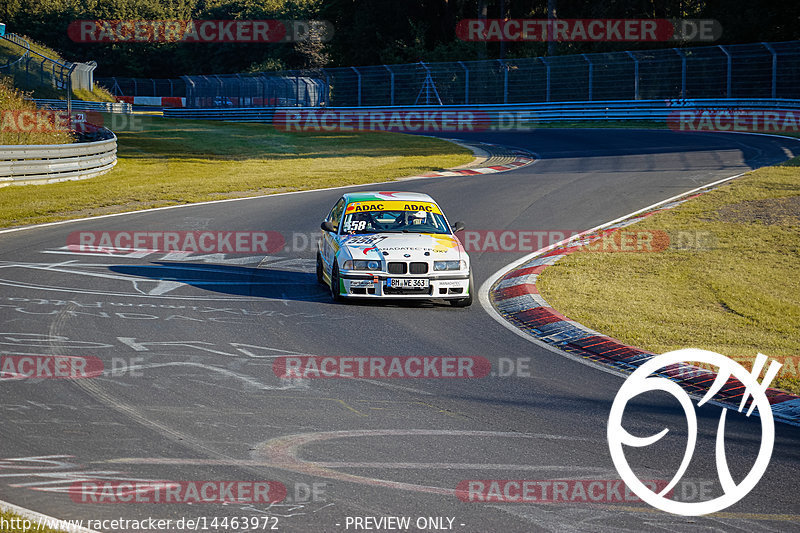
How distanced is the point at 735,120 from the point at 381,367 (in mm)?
32771

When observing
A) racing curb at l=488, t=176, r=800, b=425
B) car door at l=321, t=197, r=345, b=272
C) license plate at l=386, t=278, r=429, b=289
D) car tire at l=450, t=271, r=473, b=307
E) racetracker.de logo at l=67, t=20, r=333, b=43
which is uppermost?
racetracker.de logo at l=67, t=20, r=333, b=43

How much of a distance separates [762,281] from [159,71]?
9677 centimetres

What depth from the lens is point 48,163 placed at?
83.8 feet

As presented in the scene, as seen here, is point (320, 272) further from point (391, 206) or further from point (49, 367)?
point (49, 367)

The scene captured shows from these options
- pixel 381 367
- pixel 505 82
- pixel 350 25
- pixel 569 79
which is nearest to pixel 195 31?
pixel 350 25

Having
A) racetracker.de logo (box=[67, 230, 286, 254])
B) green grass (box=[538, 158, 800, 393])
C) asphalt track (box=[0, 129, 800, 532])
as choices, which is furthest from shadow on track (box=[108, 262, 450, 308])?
green grass (box=[538, 158, 800, 393])

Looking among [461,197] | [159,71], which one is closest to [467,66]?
[461,197]

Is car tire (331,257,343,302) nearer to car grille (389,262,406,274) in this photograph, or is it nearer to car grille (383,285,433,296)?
car grille (383,285,433,296)

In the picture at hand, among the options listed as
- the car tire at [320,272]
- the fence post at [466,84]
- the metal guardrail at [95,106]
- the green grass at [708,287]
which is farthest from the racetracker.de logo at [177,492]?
the metal guardrail at [95,106]

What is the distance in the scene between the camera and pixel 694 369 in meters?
8.95

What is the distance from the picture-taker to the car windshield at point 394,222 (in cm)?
1275

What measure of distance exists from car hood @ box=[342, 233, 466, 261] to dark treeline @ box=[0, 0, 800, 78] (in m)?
40.9

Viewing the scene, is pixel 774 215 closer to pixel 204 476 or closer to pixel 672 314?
pixel 672 314

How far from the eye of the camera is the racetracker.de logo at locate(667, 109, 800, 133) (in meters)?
35.4
